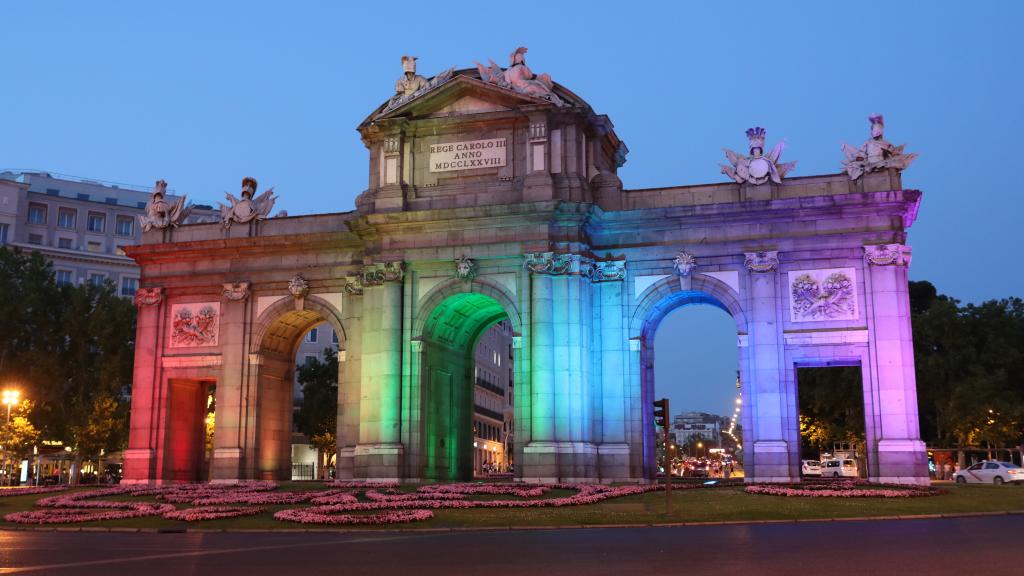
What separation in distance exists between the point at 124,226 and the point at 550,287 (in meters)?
88.0

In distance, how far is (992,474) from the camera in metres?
61.5

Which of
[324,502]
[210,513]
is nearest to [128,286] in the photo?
[324,502]

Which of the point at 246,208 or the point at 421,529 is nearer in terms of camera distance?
the point at 421,529

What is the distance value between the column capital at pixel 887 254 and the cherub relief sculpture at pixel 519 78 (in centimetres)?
1586

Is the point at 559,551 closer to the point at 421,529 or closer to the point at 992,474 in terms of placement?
the point at 421,529

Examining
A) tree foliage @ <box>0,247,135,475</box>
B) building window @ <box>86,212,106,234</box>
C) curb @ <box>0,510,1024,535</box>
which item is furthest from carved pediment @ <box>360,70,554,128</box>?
building window @ <box>86,212,106,234</box>

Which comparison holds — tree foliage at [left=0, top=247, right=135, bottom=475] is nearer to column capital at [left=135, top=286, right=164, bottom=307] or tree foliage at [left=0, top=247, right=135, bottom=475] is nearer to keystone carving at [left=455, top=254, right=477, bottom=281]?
column capital at [left=135, top=286, right=164, bottom=307]

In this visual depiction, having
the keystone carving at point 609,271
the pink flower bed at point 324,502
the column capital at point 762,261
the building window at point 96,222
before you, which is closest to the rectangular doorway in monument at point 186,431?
the pink flower bed at point 324,502

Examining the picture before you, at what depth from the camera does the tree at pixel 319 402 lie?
87938 millimetres

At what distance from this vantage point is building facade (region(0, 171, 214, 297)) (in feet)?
366

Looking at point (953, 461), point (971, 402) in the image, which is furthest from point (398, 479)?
point (953, 461)

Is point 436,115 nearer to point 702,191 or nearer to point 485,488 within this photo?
point 702,191

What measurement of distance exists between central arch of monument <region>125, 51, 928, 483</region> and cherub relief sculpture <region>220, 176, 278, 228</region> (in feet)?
5.56

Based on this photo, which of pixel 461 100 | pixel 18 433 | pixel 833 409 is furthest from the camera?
pixel 833 409
